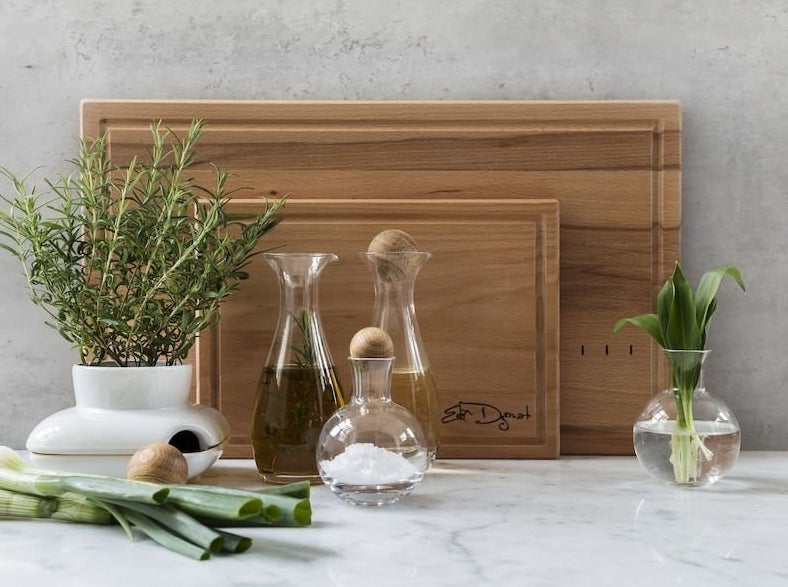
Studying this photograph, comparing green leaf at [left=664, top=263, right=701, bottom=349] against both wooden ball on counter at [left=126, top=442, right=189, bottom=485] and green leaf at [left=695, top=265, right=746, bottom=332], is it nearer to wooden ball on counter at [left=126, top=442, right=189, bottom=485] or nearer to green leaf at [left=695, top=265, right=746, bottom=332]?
green leaf at [left=695, top=265, right=746, bottom=332]

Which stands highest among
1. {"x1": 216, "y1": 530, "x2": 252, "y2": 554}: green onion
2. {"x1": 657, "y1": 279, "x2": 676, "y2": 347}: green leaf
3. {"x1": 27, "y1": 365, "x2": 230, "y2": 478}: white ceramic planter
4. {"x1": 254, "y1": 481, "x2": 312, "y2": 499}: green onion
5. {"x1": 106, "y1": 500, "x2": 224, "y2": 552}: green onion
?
{"x1": 657, "y1": 279, "x2": 676, "y2": 347}: green leaf

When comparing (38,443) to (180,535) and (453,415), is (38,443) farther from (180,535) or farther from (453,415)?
(453,415)

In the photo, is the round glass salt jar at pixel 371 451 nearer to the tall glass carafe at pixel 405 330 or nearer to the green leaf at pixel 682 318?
the tall glass carafe at pixel 405 330

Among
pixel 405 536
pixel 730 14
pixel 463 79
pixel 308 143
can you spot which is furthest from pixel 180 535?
pixel 730 14

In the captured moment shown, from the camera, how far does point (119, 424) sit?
0.90 metres

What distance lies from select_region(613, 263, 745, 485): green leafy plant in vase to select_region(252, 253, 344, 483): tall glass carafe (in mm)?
314

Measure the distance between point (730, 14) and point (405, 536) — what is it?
776 millimetres

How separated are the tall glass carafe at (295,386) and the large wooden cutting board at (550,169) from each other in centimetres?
19

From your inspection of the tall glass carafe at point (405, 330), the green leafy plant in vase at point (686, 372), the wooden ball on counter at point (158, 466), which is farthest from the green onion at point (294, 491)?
the green leafy plant in vase at point (686, 372)

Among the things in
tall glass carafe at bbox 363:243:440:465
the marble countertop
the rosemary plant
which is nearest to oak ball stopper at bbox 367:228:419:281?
tall glass carafe at bbox 363:243:440:465

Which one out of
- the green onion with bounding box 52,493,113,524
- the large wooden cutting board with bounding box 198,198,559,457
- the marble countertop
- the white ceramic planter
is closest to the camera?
the marble countertop

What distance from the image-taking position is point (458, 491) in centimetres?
91

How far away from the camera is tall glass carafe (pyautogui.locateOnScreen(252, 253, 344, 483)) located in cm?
92

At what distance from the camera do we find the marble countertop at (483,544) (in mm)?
655
